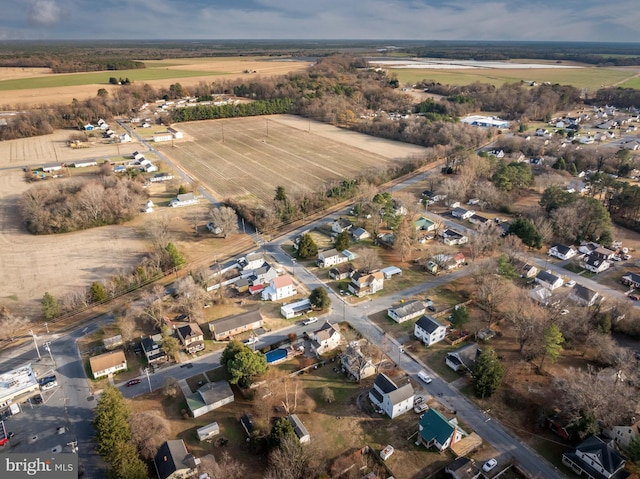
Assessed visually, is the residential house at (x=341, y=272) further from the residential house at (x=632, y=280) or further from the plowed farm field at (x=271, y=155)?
the residential house at (x=632, y=280)

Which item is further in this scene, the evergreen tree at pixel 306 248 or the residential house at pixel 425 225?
the residential house at pixel 425 225

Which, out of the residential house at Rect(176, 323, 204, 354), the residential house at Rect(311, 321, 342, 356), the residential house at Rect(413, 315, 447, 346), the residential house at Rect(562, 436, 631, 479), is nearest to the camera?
the residential house at Rect(562, 436, 631, 479)

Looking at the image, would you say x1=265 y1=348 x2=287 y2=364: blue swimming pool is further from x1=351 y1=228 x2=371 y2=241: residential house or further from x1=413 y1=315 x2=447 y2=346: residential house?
x1=351 y1=228 x2=371 y2=241: residential house

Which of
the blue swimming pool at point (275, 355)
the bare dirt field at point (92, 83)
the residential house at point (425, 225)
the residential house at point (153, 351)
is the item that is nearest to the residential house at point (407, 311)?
the blue swimming pool at point (275, 355)

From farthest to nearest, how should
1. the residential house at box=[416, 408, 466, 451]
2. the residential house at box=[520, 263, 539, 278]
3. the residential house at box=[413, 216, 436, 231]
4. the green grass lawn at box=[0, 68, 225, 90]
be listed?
1. the green grass lawn at box=[0, 68, 225, 90]
2. the residential house at box=[413, 216, 436, 231]
3. the residential house at box=[520, 263, 539, 278]
4. the residential house at box=[416, 408, 466, 451]

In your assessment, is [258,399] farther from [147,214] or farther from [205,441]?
[147,214]

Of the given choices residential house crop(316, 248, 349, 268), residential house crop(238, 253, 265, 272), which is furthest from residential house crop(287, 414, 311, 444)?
residential house crop(316, 248, 349, 268)

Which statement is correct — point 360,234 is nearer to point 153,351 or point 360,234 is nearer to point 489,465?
point 153,351
